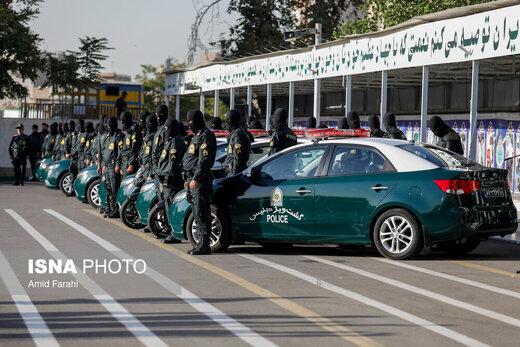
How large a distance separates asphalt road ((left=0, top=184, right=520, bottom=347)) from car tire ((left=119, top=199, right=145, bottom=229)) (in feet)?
8.23

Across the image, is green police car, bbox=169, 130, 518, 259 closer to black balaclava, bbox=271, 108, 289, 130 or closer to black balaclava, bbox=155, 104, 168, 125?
black balaclava, bbox=271, 108, 289, 130

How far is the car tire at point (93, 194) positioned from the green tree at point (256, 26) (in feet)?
137

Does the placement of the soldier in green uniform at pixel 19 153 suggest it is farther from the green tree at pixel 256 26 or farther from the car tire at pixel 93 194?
the green tree at pixel 256 26

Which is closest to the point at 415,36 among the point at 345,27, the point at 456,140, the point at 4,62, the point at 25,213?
the point at 456,140

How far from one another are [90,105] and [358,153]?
45531 mm

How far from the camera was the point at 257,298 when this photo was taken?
11617 millimetres

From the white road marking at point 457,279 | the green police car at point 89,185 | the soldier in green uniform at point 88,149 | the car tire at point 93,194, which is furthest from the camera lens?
the soldier in green uniform at point 88,149

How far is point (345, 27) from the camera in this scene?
50.3m

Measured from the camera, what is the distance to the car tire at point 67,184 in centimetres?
3139

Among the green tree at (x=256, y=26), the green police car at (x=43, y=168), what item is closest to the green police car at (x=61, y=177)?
the green police car at (x=43, y=168)

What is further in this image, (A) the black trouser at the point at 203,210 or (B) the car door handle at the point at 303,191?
(A) the black trouser at the point at 203,210

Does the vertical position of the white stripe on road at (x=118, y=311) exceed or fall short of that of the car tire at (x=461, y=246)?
it falls short

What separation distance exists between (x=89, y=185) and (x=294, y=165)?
11.2 m

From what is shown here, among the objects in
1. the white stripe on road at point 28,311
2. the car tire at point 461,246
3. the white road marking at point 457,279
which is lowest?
the white stripe on road at point 28,311
